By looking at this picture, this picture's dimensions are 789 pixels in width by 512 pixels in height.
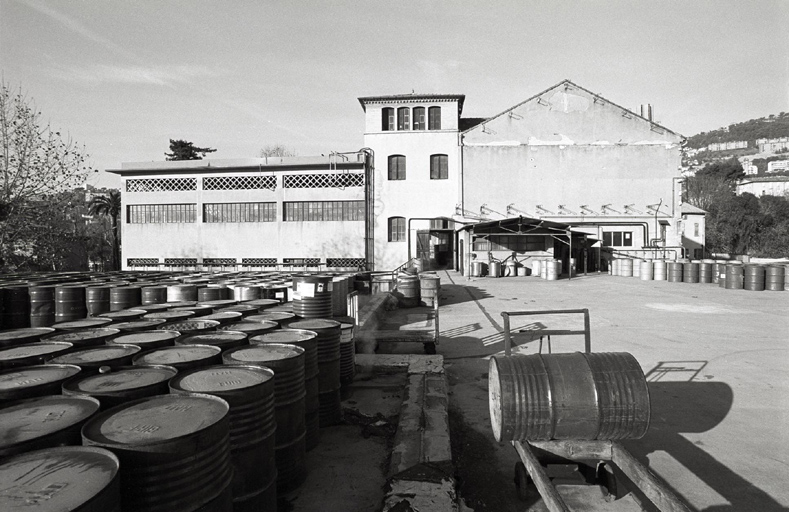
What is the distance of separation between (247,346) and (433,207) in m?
27.3

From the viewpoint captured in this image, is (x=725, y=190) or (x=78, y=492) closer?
(x=78, y=492)

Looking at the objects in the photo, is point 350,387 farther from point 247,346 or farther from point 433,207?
point 433,207

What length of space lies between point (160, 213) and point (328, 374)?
32.1 meters

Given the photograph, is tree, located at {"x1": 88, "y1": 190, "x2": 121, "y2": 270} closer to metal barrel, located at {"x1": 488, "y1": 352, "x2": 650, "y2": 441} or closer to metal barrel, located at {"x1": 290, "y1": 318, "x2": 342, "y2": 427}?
metal barrel, located at {"x1": 290, "y1": 318, "x2": 342, "y2": 427}

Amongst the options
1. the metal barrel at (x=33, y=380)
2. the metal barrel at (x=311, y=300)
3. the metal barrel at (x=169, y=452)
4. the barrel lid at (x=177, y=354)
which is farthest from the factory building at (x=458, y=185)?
the metal barrel at (x=169, y=452)

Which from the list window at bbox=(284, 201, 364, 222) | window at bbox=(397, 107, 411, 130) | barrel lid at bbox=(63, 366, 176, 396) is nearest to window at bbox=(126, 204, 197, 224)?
window at bbox=(284, 201, 364, 222)

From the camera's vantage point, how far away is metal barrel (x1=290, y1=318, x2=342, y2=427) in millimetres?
4938

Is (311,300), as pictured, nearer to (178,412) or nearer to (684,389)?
(178,412)

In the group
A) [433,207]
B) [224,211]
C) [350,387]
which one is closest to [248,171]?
[224,211]

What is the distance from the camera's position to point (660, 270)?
24.4 m

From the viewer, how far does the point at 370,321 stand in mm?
10250

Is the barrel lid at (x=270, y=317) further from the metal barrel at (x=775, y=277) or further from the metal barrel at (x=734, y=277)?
the metal barrel at (x=775, y=277)

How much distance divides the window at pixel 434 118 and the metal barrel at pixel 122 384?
2979cm

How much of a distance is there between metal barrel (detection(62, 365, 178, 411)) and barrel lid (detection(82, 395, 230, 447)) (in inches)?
6.6
